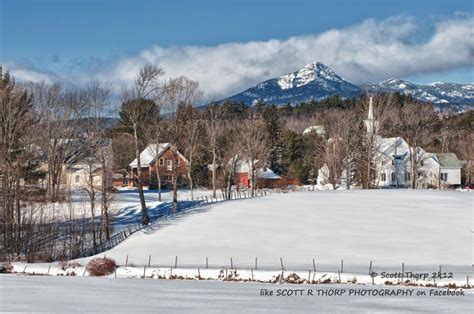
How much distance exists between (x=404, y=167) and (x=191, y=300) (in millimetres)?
75965

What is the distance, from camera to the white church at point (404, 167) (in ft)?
285

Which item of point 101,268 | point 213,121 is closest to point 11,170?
point 101,268

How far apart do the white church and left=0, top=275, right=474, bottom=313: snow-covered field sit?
6546 centimetres

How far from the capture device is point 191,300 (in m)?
17.4

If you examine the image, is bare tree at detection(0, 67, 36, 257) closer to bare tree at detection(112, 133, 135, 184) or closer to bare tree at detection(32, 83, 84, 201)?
bare tree at detection(32, 83, 84, 201)

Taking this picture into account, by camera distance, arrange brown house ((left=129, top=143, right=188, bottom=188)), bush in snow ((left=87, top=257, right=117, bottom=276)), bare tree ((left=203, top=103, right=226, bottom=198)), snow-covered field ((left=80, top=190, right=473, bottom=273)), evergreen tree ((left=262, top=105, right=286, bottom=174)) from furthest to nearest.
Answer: evergreen tree ((left=262, top=105, right=286, bottom=174))
brown house ((left=129, top=143, right=188, bottom=188))
bare tree ((left=203, top=103, right=226, bottom=198))
snow-covered field ((left=80, top=190, right=473, bottom=273))
bush in snow ((left=87, top=257, right=117, bottom=276))

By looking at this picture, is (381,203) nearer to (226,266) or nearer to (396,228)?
(396,228)

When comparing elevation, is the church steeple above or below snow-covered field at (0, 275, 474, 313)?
above

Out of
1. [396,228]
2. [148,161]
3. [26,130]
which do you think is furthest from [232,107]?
[396,228]

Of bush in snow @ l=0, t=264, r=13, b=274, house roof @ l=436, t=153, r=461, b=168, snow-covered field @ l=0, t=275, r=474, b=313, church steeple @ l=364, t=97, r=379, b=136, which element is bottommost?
bush in snow @ l=0, t=264, r=13, b=274

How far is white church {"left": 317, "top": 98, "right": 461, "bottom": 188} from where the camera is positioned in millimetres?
86875

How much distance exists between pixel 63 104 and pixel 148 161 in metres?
20.2

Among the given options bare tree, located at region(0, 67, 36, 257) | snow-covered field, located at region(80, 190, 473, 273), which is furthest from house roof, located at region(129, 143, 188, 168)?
snow-covered field, located at region(80, 190, 473, 273)

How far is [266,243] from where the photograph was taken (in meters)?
36.4
